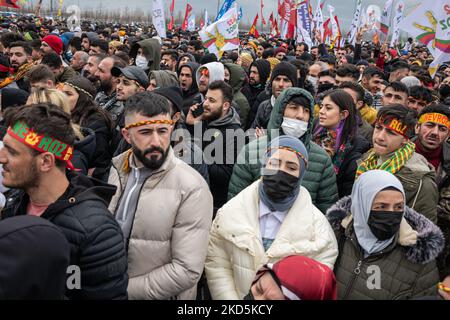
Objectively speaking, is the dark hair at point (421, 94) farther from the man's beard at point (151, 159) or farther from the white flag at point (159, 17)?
Answer: the white flag at point (159, 17)

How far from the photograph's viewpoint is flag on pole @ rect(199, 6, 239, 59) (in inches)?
356

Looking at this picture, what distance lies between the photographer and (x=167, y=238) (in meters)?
2.50

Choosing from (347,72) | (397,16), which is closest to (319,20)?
(397,16)

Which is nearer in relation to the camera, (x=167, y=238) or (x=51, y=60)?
(x=167, y=238)

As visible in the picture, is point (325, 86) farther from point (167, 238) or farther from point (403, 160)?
point (167, 238)

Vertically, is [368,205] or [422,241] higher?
[368,205]

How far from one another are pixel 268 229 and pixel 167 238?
2.17 ft

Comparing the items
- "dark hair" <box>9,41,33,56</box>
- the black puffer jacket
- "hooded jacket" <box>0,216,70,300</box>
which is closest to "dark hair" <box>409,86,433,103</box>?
the black puffer jacket

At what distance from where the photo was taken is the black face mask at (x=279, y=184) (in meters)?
2.69

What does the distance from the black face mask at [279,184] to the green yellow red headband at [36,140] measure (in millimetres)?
1264

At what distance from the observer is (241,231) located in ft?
8.54
